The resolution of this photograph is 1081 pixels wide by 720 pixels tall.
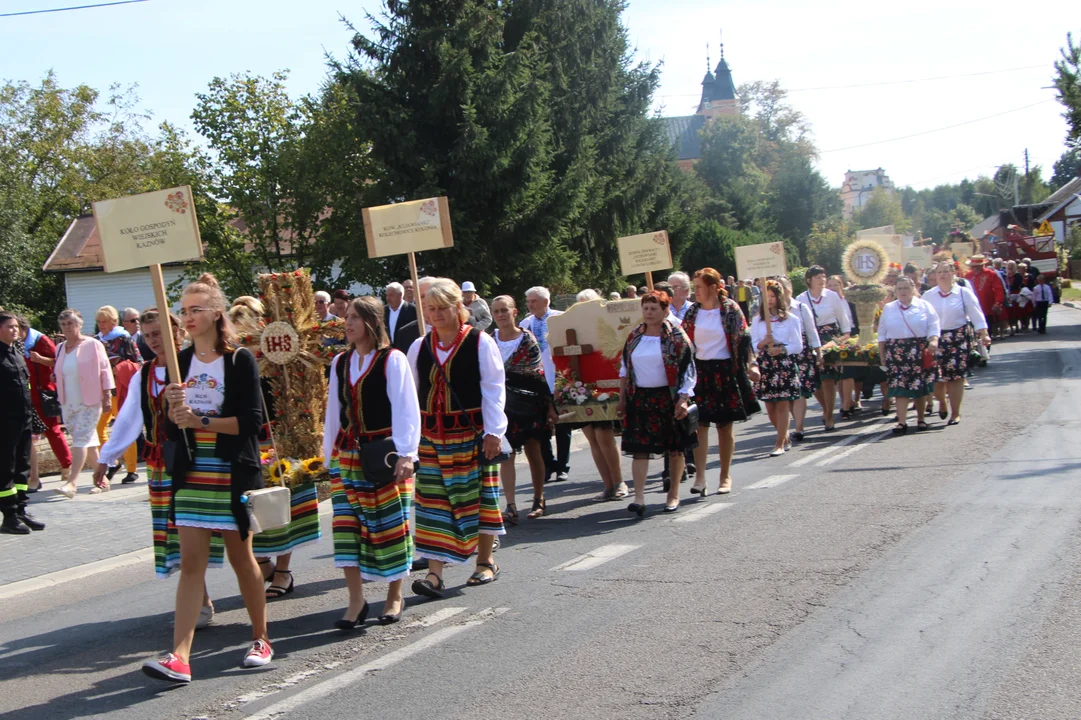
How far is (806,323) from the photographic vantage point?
1345 cm

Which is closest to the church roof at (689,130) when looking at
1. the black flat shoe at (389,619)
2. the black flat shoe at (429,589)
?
the black flat shoe at (429,589)

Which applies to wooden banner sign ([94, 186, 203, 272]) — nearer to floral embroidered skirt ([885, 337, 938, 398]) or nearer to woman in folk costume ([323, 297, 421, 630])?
woman in folk costume ([323, 297, 421, 630])

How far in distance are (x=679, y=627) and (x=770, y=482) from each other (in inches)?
191

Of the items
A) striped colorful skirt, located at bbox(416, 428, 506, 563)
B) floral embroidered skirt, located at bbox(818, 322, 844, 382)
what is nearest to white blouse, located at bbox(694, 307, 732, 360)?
striped colorful skirt, located at bbox(416, 428, 506, 563)

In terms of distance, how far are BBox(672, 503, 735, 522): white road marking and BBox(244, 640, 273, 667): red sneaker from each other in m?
4.17

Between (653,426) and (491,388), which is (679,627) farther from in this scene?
(653,426)

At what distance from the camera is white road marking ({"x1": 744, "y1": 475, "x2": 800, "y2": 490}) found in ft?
34.0

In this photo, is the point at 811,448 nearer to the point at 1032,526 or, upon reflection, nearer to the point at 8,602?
the point at 1032,526

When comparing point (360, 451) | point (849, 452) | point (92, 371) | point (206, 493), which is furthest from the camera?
point (849, 452)

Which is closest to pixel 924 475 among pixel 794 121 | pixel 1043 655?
pixel 1043 655

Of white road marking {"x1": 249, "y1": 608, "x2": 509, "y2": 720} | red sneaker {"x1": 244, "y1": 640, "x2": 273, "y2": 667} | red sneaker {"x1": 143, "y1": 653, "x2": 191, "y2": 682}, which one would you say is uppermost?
red sneaker {"x1": 143, "y1": 653, "x2": 191, "y2": 682}

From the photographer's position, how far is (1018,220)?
78.7m

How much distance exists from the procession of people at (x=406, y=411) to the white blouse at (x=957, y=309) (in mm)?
26

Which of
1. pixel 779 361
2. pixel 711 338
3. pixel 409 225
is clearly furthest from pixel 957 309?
pixel 409 225
